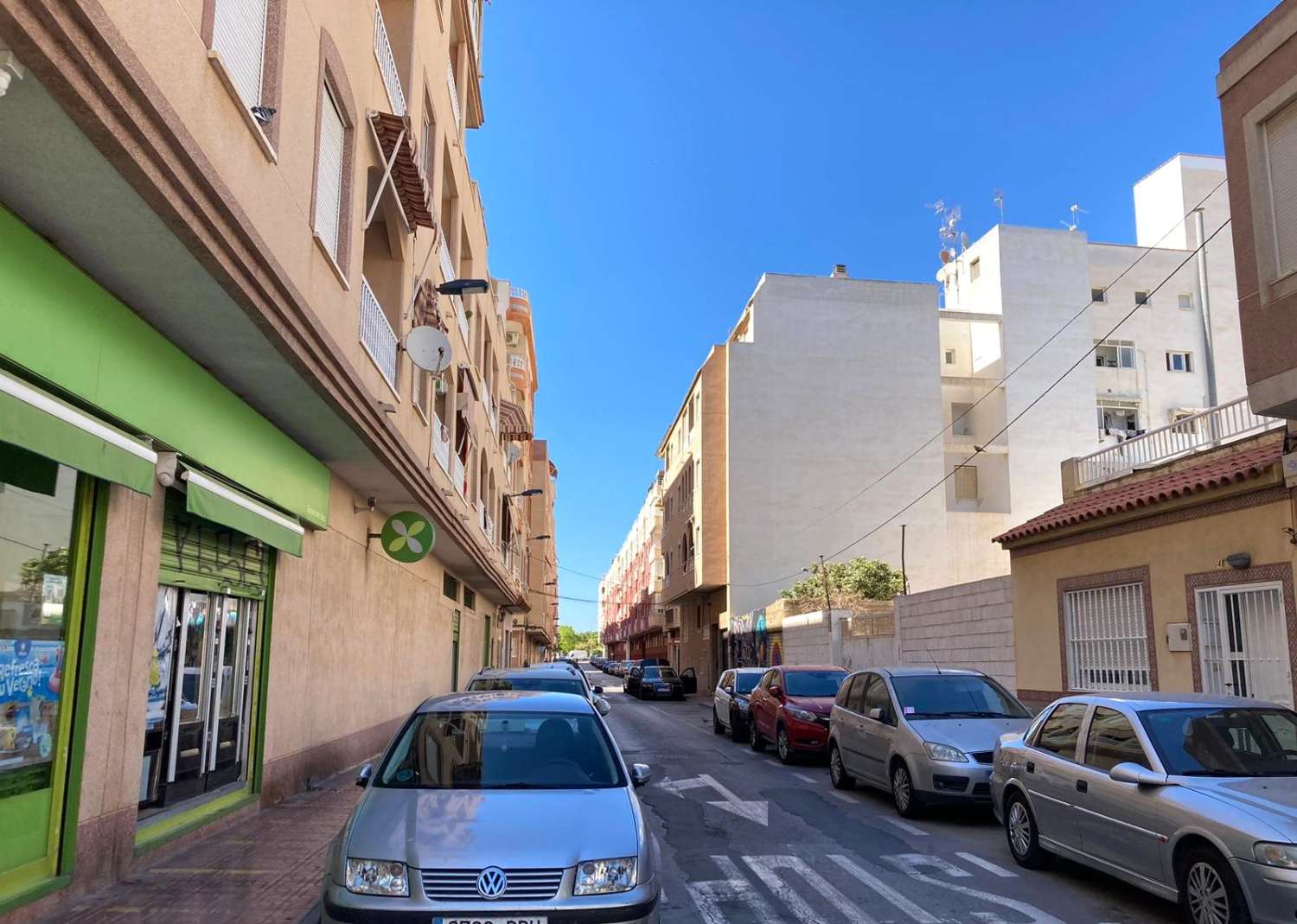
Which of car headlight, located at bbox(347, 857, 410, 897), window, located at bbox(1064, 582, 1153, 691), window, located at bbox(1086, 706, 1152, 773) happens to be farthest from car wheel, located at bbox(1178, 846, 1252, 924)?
window, located at bbox(1064, 582, 1153, 691)

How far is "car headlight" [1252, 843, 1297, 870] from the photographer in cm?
535

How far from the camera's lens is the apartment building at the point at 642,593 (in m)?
64.2

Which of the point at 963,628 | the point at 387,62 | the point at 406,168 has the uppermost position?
the point at 387,62

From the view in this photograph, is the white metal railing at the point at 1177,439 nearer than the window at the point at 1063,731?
No

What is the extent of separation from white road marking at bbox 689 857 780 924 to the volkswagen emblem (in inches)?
93.3

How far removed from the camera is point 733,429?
4038 cm

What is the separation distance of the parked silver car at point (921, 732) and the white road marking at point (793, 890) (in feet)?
7.85

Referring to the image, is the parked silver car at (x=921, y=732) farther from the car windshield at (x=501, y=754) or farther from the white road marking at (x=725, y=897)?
the car windshield at (x=501, y=754)

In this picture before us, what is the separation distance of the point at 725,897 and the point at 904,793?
417 cm

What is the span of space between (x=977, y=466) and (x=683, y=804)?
3497 centimetres

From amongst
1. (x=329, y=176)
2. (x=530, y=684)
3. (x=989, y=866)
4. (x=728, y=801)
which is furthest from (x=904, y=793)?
(x=329, y=176)

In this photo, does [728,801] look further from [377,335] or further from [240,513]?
[377,335]

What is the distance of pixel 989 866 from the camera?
829cm

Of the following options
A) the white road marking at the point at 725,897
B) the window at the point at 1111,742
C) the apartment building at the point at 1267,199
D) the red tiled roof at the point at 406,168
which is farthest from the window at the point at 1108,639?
the red tiled roof at the point at 406,168
